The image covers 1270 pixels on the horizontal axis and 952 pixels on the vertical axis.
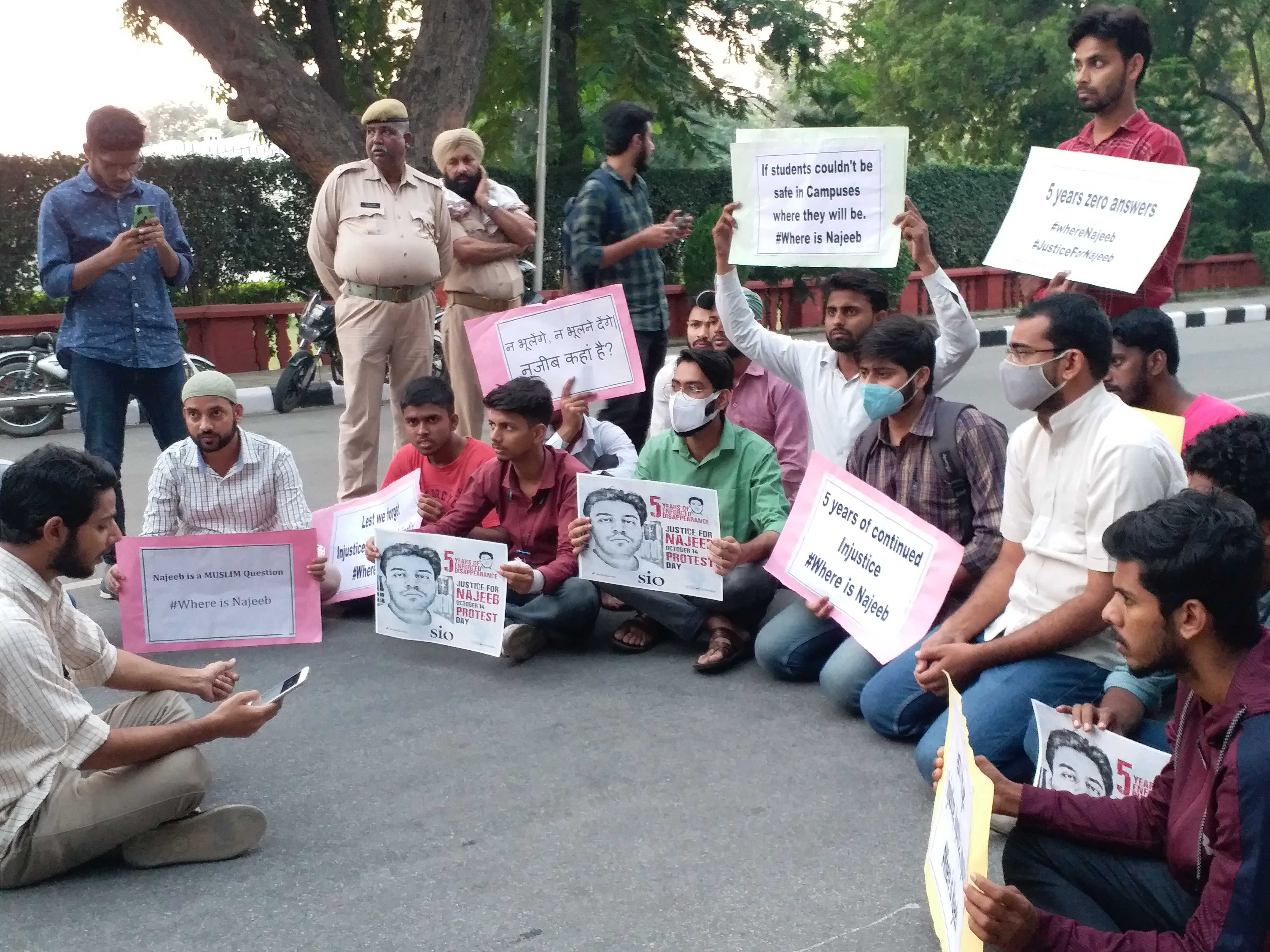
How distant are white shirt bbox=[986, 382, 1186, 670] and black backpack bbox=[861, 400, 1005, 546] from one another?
388 millimetres

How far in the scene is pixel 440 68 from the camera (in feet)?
40.2

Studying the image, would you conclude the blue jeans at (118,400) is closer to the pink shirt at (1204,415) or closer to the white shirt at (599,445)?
the white shirt at (599,445)

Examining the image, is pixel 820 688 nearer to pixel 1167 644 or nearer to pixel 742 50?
pixel 1167 644

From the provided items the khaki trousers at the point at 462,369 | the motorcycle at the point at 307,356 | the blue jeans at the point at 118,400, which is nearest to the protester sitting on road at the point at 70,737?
the blue jeans at the point at 118,400

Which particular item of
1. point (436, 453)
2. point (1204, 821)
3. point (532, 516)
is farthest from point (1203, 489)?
point (436, 453)

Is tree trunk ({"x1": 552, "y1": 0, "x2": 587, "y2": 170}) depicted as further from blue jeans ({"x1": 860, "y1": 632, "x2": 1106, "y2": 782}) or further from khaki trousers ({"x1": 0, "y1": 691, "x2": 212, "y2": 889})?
khaki trousers ({"x1": 0, "y1": 691, "x2": 212, "y2": 889})

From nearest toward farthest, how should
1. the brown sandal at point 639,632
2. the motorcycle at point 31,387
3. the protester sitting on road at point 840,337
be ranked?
1. the protester sitting on road at point 840,337
2. the brown sandal at point 639,632
3. the motorcycle at point 31,387

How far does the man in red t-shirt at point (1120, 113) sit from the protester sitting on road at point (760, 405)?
105cm

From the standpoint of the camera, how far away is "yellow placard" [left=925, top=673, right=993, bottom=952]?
2238 millimetres

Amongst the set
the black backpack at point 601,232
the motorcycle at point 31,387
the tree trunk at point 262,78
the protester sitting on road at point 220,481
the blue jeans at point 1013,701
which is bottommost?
the motorcycle at point 31,387

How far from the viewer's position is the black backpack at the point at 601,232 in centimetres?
600

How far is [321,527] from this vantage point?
536 cm

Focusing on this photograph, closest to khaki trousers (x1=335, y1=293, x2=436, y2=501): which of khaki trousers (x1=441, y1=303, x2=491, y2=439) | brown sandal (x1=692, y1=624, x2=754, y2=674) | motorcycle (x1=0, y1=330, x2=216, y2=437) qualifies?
khaki trousers (x1=441, y1=303, x2=491, y2=439)

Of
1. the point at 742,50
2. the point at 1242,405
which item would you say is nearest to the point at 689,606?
the point at 1242,405
